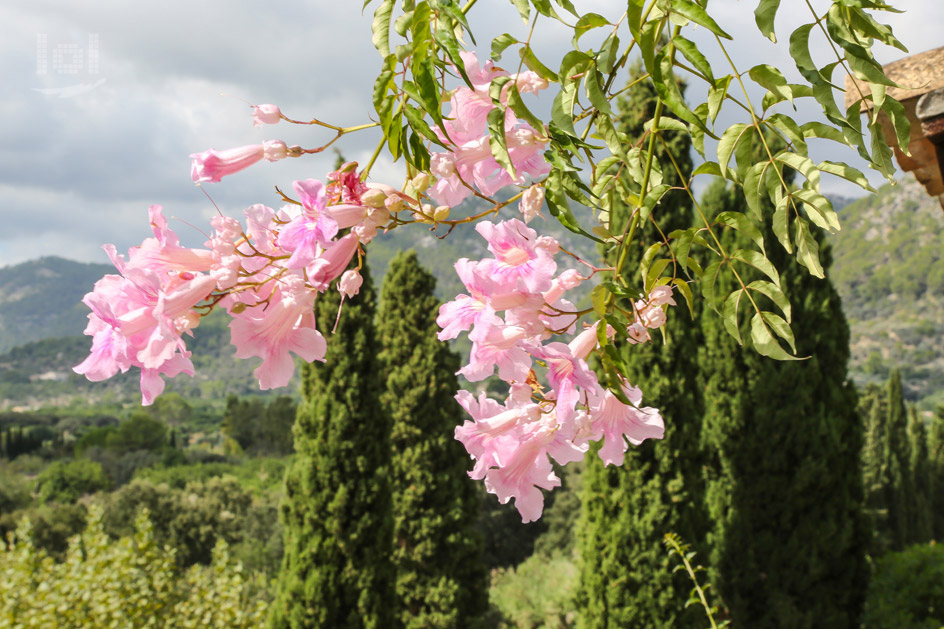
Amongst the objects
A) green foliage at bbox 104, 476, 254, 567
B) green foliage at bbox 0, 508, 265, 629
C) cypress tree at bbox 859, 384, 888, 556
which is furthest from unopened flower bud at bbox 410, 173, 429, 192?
green foliage at bbox 104, 476, 254, 567

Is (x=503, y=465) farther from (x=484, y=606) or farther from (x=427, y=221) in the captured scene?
(x=484, y=606)

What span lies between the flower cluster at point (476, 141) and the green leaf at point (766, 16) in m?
0.24

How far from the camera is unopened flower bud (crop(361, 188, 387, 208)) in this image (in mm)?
761

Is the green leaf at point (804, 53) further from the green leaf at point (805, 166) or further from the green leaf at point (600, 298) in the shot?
the green leaf at point (600, 298)

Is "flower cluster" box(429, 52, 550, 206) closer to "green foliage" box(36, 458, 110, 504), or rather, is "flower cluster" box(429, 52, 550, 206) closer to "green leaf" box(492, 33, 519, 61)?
"green leaf" box(492, 33, 519, 61)

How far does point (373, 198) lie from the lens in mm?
761

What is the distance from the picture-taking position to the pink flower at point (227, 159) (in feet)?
2.67

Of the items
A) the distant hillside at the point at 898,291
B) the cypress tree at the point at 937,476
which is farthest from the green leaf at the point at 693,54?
the distant hillside at the point at 898,291

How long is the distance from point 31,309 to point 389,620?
206690mm

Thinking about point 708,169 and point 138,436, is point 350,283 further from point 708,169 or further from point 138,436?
point 138,436

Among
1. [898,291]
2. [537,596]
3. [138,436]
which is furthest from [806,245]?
[898,291]

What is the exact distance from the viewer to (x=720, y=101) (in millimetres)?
777

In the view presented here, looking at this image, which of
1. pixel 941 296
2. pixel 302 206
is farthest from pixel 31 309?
pixel 302 206

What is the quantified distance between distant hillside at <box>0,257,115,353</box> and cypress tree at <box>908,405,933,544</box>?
570 ft
